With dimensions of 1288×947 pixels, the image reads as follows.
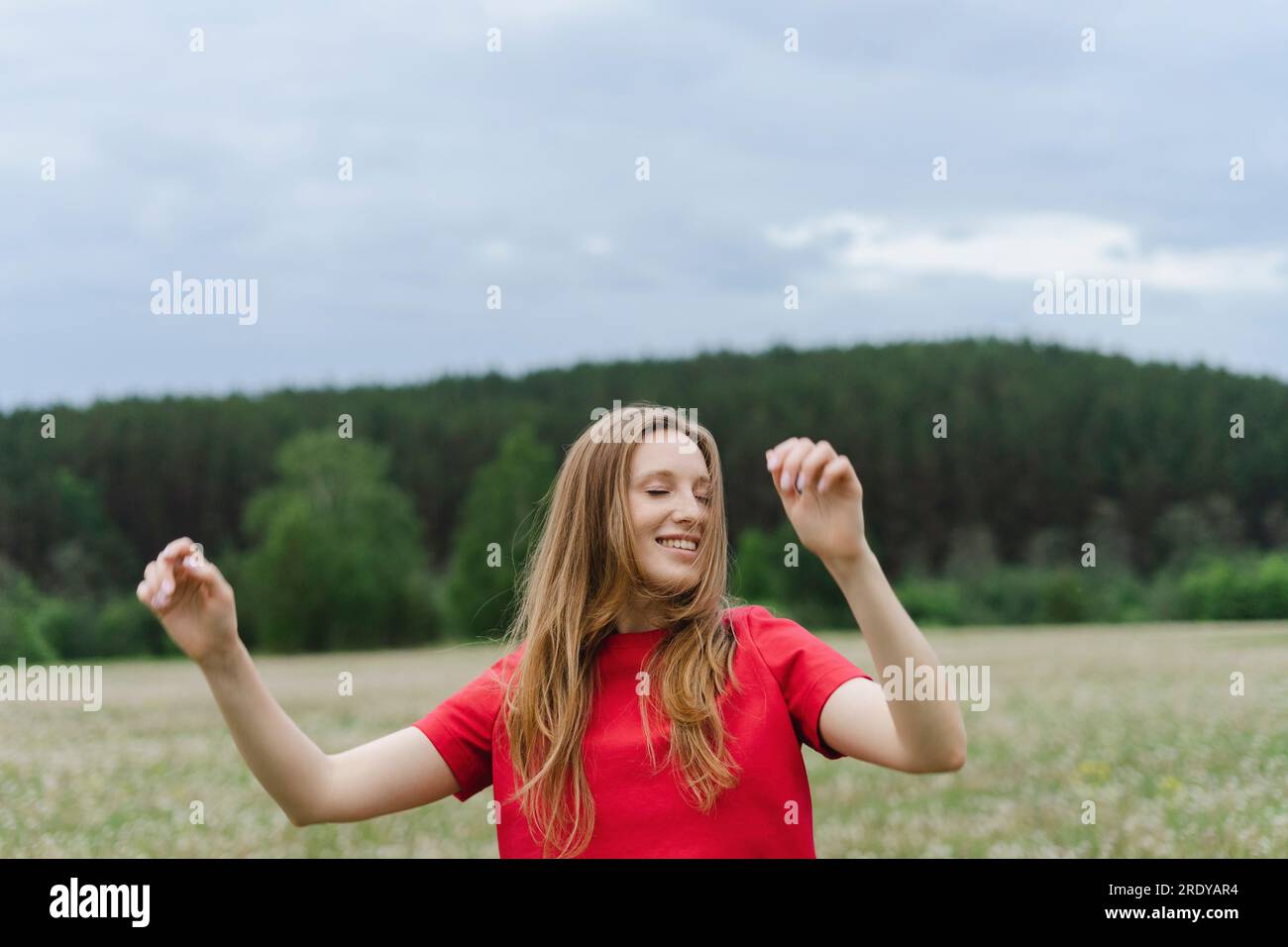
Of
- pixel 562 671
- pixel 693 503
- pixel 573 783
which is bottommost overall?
pixel 573 783

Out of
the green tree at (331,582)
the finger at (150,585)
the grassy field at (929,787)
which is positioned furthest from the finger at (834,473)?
the green tree at (331,582)

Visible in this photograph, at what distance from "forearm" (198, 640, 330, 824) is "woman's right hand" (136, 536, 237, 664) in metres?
0.04

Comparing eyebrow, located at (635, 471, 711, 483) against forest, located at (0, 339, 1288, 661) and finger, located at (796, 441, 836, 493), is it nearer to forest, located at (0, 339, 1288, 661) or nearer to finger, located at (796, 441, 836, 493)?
finger, located at (796, 441, 836, 493)

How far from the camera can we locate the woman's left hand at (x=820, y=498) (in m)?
2.52

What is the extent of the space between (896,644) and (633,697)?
0.73 meters

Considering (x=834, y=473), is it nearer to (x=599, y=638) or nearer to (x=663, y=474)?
(x=663, y=474)

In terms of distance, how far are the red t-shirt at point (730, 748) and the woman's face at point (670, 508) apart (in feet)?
0.55

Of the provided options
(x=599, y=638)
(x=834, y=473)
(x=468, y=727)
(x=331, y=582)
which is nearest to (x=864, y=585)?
(x=834, y=473)

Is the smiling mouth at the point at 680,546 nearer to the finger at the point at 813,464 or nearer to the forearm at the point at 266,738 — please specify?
the finger at the point at 813,464

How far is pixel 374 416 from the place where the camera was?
108750 mm

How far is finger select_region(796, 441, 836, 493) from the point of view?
2510 mm
